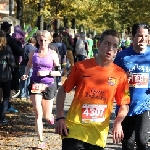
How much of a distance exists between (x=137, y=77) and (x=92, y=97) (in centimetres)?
166

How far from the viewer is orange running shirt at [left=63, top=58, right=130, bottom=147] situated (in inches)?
172

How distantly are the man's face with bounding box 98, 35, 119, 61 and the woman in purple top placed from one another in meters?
3.17

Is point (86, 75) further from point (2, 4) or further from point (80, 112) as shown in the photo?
point (2, 4)

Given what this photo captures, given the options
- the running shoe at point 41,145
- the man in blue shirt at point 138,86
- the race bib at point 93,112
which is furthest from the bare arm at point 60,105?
the running shoe at point 41,145

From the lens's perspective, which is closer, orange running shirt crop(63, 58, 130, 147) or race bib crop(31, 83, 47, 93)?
orange running shirt crop(63, 58, 130, 147)

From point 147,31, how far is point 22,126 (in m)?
4.54

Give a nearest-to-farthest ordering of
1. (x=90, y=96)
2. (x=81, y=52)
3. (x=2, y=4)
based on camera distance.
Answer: (x=90, y=96) → (x=81, y=52) → (x=2, y=4)

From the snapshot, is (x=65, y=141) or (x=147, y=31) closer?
(x=65, y=141)

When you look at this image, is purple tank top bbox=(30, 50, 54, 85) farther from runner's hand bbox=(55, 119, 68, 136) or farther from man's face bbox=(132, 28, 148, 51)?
runner's hand bbox=(55, 119, 68, 136)

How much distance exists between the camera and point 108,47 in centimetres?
432

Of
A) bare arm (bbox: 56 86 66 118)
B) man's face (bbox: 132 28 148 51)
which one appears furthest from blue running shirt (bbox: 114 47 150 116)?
bare arm (bbox: 56 86 66 118)

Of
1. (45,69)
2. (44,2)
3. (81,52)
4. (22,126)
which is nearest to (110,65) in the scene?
(45,69)

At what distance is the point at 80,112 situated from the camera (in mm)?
4391

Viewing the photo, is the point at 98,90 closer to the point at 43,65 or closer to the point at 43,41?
the point at 43,41
